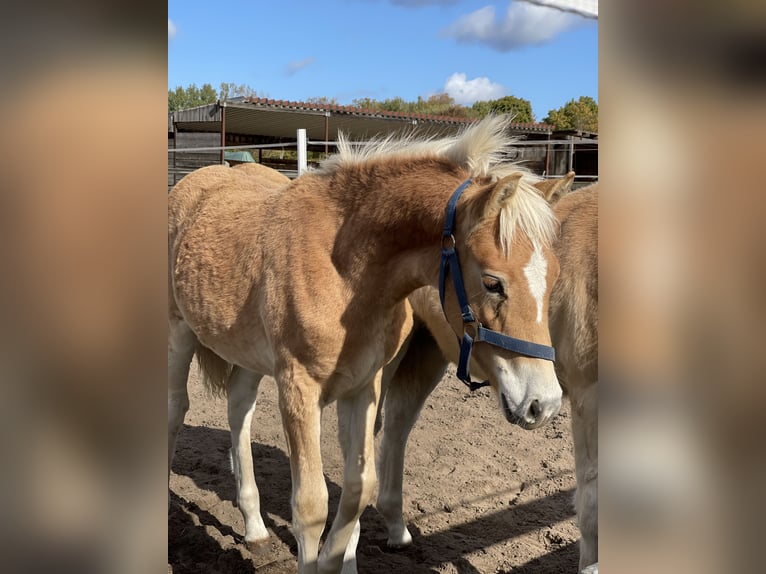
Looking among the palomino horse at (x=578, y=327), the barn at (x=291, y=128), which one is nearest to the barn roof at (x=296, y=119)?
the barn at (x=291, y=128)

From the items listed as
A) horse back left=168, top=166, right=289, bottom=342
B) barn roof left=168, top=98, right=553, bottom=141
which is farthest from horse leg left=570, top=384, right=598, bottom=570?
barn roof left=168, top=98, right=553, bottom=141

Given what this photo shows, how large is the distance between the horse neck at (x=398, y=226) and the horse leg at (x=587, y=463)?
0.89 m

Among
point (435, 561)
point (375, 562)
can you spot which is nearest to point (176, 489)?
point (375, 562)

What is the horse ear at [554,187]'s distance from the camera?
2.41 m

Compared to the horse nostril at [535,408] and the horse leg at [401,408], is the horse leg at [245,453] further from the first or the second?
the horse nostril at [535,408]

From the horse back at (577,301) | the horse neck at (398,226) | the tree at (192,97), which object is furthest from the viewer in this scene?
the tree at (192,97)

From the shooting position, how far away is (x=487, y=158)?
241 cm

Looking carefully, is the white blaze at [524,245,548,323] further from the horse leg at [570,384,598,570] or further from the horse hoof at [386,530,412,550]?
the horse hoof at [386,530,412,550]

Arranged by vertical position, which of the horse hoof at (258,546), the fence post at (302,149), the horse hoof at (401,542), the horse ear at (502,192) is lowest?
the horse hoof at (401,542)

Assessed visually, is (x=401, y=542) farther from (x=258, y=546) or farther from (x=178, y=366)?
(x=178, y=366)
